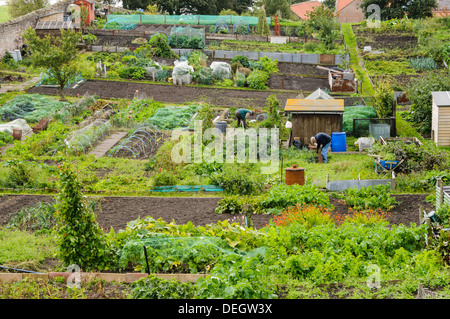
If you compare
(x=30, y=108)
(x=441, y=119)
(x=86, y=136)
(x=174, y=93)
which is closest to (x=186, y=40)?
(x=174, y=93)


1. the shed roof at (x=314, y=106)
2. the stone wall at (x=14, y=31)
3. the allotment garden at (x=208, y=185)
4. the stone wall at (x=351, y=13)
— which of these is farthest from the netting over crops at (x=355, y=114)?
the stone wall at (x=351, y=13)

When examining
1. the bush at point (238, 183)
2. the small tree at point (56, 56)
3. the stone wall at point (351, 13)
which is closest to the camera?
the bush at point (238, 183)

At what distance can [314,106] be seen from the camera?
2198cm

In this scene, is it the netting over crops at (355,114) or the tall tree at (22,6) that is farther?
the tall tree at (22,6)

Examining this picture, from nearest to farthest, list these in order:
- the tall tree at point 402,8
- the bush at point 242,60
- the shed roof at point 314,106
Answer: the shed roof at point 314,106 → the bush at point 242,60 → the tall tree at point 402,8

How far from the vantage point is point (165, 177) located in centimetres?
1797

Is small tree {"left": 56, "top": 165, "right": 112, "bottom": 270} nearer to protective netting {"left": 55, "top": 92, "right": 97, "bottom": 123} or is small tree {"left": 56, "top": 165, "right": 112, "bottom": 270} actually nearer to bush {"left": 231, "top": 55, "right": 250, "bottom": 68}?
protective netting {"left": 55, "top": 92, "right": 97, "bottom": 123}

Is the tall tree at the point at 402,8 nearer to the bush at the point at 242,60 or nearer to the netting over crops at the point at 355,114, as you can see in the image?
the bush at the point at 242,60

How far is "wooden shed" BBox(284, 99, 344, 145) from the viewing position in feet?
71.6

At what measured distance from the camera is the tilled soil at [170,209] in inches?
590

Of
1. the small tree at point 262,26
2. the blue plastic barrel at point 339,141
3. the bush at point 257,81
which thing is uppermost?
the small tree at point 262,26

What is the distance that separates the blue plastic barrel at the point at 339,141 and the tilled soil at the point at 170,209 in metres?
5.17

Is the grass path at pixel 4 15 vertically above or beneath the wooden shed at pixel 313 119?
above
